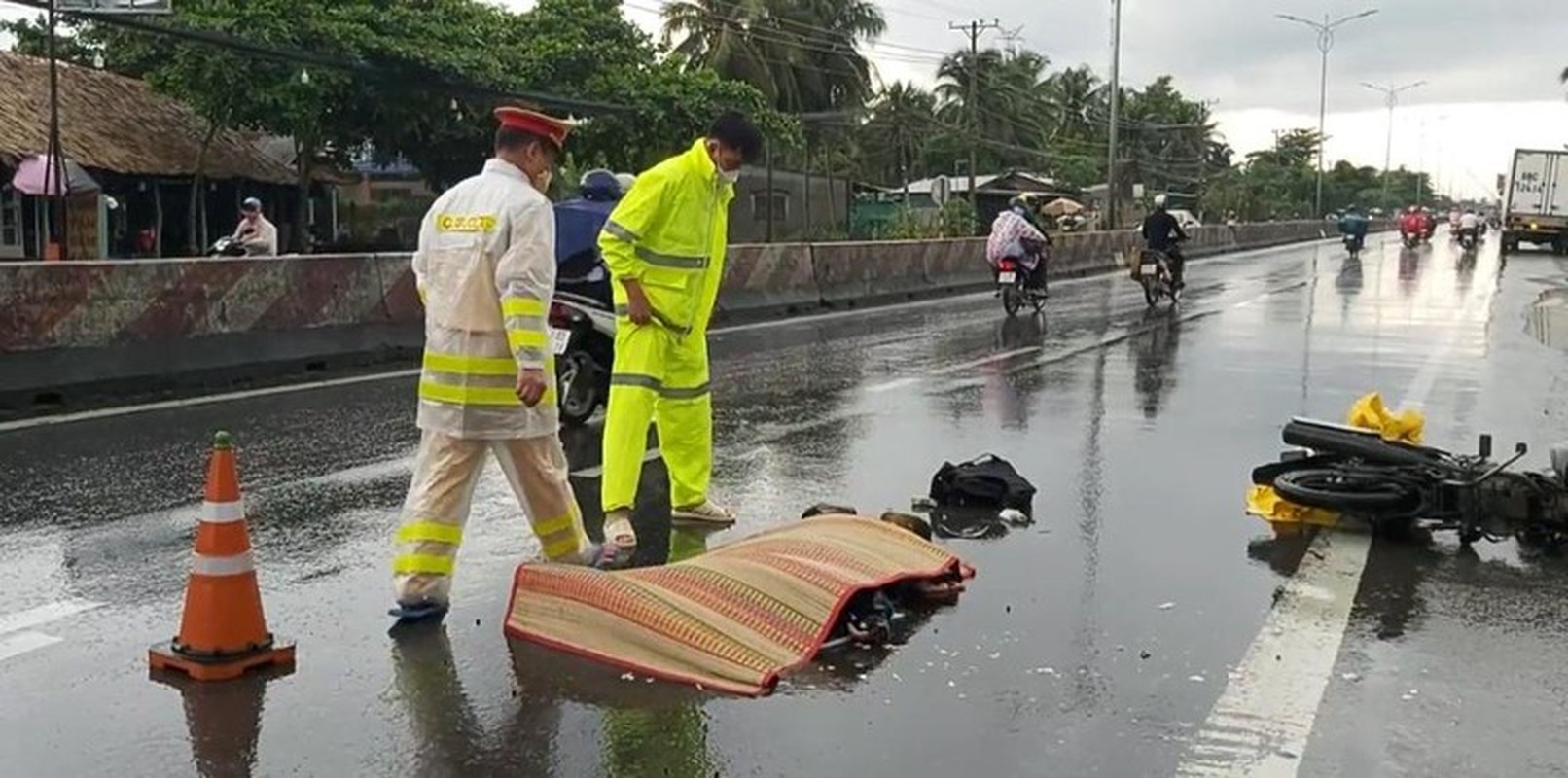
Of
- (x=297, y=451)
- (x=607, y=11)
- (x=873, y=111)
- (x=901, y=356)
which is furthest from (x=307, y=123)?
(x=873, y=111)

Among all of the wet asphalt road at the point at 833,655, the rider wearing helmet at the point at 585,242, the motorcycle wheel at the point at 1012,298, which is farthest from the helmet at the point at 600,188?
the motorcycle wheel at the point at 1012,298

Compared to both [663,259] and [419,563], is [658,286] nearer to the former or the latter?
[663,259]

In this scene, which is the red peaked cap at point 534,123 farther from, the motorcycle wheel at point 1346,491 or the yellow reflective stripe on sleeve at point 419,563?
the motorcycle wheel at point 1346,491

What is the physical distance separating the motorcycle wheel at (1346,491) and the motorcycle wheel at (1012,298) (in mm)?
13094

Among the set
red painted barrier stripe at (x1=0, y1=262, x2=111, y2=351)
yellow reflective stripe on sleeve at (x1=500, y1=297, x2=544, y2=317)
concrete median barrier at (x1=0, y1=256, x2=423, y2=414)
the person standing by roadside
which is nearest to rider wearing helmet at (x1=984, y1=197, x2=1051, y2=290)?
concrete median barrier at (x1=0, y1=256, x2=423, y2=414)

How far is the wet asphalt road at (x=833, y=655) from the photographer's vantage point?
162 inches

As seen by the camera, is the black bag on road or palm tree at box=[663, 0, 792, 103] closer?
the black bag on road

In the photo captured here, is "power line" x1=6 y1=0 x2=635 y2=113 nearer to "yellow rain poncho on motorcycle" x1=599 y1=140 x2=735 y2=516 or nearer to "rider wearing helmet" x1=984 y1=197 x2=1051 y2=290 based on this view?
"rider wearing helmet" x1=984 y1=197 x2=1051 y2=290

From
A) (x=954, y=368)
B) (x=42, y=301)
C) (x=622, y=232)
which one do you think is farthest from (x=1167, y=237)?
(x=622, y=232)

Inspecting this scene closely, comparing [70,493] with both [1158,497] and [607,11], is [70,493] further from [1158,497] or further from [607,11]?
[607,11]

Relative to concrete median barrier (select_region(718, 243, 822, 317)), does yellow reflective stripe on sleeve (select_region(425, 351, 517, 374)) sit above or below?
above

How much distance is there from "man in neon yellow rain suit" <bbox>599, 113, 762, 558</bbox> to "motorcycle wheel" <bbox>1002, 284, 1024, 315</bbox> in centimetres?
1381

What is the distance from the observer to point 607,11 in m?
37.0

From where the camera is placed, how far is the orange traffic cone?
4.68m
